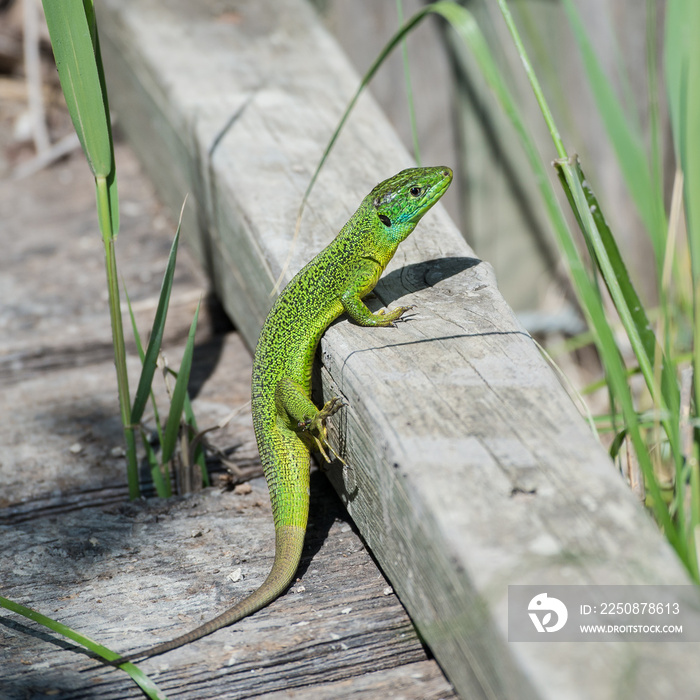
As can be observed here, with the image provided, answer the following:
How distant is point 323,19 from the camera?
402 centimetres

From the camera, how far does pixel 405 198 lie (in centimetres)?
237

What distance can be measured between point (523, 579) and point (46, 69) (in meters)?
5.13

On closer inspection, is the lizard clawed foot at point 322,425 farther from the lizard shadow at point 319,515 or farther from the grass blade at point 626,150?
the grass blade at point 626,150

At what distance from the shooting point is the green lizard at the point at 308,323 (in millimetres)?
2039

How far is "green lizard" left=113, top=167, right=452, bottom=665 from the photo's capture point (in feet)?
6.69

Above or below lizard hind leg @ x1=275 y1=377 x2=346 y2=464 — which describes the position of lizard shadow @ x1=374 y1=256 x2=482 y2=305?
above

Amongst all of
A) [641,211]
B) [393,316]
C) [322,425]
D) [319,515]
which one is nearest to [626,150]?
[641,211]

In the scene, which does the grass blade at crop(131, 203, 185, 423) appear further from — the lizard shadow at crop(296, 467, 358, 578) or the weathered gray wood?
the lizard shadow at crop(296, 467, 358, 578)

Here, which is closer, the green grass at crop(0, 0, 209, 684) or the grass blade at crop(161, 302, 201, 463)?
the green grass at crop(0, 0, 209, 684)

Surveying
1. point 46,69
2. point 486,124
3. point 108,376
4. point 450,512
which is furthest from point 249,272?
point 46,69

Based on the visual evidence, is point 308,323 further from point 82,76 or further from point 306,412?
point 82,76

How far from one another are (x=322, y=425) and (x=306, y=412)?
10 centimetres

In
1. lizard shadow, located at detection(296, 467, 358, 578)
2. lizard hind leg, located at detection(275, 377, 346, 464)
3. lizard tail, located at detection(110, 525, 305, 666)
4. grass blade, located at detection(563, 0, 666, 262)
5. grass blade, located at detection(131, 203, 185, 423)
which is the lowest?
lizard shadow, located at detection(296, 467, 358, 578)

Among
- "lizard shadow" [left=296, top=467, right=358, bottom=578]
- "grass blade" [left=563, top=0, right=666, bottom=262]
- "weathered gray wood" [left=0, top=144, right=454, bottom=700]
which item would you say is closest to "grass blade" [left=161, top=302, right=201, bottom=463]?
"weathered gray wood" [left=0, top=144, right=454, bottom=700]
